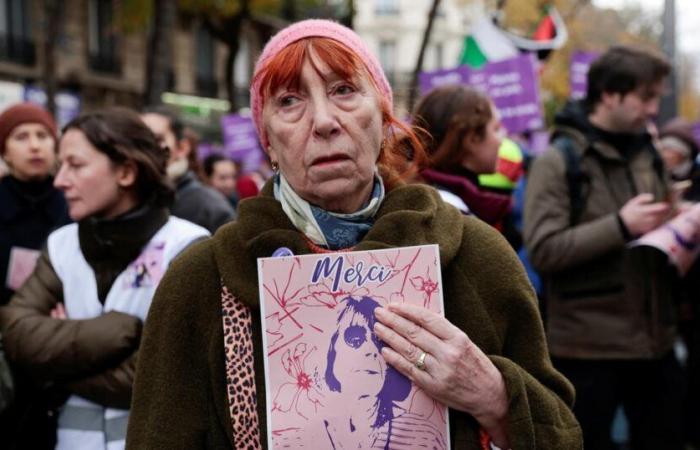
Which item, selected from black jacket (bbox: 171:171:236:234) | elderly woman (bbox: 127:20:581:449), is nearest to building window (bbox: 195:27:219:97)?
black jacket (bbox: 171:171:236:234)

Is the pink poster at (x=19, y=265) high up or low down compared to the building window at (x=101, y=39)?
down

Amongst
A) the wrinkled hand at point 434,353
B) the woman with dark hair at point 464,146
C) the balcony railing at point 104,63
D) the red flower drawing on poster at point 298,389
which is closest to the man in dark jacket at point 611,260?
the woman with dark hair at point 464,146

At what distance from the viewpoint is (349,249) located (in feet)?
5.61

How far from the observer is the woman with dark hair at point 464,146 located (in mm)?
3236

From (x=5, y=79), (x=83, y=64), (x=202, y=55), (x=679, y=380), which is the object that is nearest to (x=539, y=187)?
(x=679, y=380)

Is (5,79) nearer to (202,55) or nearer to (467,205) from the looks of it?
(202,55)

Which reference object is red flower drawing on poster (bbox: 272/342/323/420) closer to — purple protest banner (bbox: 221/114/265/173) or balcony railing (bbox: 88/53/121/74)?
purple protest banner (bbox: 221/114/265/173)

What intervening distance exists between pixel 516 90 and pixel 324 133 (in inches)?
250

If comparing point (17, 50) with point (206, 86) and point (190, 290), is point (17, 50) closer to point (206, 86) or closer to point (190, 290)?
point (206, 86)

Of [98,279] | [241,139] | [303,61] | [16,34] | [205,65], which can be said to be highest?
[16,34]

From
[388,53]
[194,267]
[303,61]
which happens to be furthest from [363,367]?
[388,53]

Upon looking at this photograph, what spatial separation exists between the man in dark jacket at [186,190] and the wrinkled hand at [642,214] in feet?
5.97

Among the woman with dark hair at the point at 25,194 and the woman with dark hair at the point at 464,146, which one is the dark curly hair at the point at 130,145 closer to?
the woman with dark hair at the point at 25,194

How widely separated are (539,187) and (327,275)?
228cm
